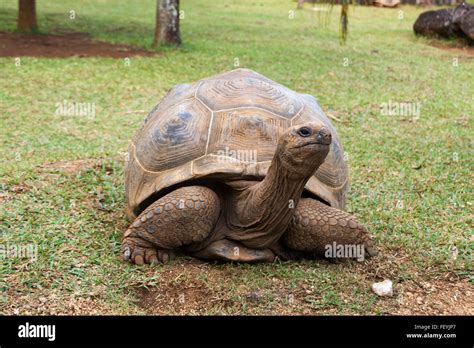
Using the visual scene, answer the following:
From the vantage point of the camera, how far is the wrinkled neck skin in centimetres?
281

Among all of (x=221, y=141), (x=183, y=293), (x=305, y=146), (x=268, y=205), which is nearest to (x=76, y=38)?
(x=221, y=141)

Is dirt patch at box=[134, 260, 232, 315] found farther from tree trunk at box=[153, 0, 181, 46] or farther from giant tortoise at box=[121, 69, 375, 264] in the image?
tree trunk at box=[153, 0, 181, 46]

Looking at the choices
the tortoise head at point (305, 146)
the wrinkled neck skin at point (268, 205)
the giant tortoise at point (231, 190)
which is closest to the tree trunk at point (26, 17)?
the giant tortoise at point (231, 190)

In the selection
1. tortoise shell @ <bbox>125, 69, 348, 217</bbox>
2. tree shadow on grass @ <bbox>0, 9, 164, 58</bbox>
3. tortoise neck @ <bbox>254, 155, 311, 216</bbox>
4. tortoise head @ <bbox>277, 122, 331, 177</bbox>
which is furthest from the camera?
tree shadow on grass @ <bbox>0, 9, 164, 58</bbox>

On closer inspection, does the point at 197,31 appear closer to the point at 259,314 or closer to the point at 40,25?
the point at 40,25

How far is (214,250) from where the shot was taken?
308 cm

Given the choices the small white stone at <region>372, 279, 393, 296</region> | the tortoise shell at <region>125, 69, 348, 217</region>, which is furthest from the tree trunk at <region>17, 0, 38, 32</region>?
the small white stone at <region>372, 279, 393, 296</region>

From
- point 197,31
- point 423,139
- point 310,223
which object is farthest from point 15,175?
point 197,31

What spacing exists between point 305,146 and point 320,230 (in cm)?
58

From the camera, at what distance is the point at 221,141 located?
10.1 ft

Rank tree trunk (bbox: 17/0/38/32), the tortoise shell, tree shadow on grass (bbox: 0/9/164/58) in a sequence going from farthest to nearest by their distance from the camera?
1. tree trunk (bbox: 17/0/38/32)
2. tree shadow on grass (bbox: 0/9/164/58)
3. the tortoise shell

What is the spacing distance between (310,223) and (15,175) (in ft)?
7.47

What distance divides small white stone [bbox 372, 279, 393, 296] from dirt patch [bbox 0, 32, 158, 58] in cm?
690

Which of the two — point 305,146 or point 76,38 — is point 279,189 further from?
point 76,38
